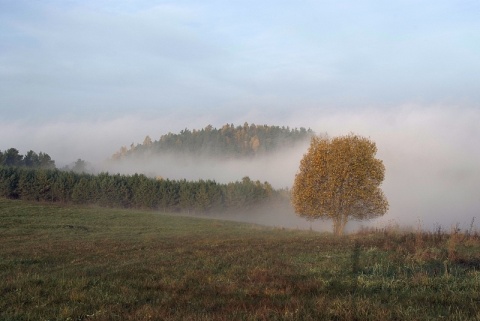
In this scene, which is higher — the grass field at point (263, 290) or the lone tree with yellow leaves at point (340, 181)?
the lone tree with yellow leaves at point (340, 181)

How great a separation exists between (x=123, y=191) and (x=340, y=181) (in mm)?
88805

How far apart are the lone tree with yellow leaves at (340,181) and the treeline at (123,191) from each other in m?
83.5

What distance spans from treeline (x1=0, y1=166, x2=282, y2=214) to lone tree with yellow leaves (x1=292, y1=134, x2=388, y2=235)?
8346 cm

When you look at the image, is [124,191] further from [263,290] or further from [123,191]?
[263,290]

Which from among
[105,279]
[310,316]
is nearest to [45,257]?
[105,279]

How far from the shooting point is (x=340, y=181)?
45844 millimetres

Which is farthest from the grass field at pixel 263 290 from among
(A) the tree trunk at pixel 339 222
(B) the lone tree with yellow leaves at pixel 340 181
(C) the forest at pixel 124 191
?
(C) the forest at pixel 124 191

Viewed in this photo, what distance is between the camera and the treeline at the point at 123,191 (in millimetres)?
111250

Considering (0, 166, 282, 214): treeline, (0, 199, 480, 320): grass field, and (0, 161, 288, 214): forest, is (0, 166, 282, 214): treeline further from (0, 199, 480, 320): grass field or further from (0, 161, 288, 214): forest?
(0, 199, 480, 320): grass field

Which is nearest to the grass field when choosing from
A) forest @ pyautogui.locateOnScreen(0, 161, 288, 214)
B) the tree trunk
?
the tree trunk

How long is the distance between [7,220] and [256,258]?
45.0 metres

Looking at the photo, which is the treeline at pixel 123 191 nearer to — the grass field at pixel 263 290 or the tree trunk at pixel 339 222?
the tree trunk at pixel 339 222

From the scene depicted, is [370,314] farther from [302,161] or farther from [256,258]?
[302,161]

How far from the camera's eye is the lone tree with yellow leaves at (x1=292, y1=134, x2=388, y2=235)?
45469mm
